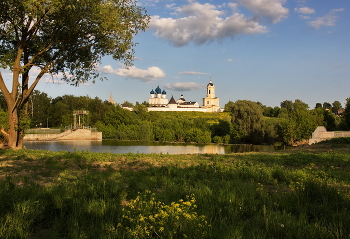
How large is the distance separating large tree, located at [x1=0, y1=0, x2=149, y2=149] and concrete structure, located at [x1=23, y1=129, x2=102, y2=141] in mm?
39007

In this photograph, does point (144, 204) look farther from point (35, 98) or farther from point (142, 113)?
point (35, 98)

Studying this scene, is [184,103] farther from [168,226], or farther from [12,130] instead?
[168,226]

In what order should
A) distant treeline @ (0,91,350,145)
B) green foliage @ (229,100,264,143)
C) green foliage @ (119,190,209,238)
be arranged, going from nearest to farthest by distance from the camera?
green foliage @ (119,190,209,238) < distant treeline @ (0,91,350,145) < green foliage @ (229,100,264,143)

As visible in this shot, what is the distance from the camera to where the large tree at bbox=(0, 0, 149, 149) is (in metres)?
11.1

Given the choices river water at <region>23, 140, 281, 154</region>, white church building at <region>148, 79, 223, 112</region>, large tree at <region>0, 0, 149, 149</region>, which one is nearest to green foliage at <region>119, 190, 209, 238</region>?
large tree at <region>0, 0, 149, 149</region>

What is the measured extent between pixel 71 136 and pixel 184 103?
99.1 metres

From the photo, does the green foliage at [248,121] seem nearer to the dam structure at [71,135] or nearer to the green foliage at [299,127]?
the green foliage at [299,127]

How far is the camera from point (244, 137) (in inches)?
2084

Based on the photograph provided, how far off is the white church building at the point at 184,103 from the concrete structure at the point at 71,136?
74.2 meters

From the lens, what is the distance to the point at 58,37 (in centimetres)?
1280

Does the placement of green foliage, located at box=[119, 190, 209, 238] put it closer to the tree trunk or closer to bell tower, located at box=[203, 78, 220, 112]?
the tree trunk

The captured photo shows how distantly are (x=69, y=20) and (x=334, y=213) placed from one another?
11595mm

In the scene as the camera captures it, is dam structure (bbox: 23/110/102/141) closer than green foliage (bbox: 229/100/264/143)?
Yes

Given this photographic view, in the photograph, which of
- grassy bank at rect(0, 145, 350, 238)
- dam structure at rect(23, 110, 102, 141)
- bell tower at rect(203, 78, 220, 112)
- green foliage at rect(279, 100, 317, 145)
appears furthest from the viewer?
bell tower at rect(203, 78, 220, 112)
